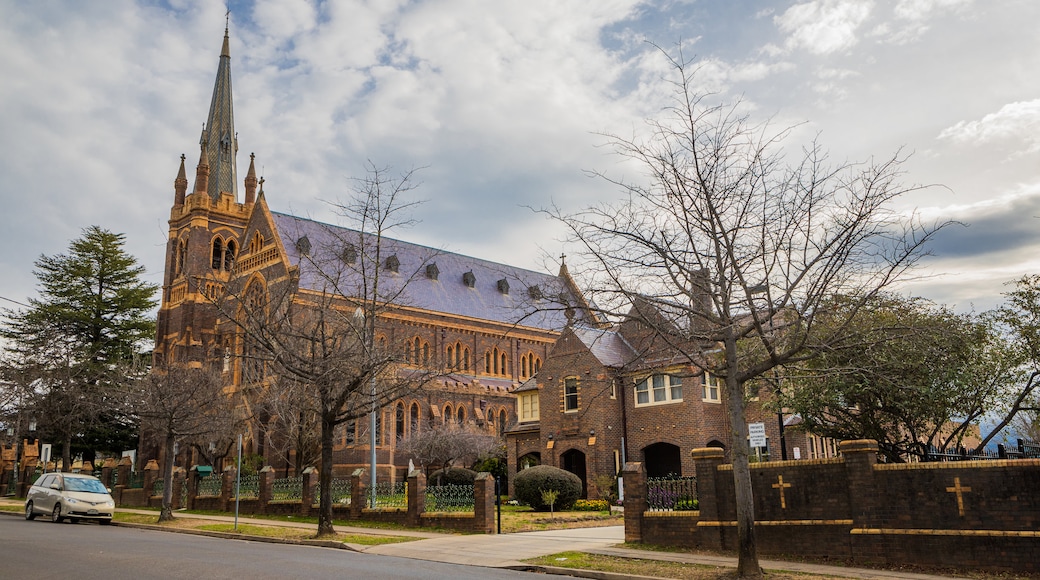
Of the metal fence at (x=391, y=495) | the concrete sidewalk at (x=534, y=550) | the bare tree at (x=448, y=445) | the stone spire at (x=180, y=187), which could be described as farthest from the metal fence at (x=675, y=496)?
the stone spire at (x=180, y=187)

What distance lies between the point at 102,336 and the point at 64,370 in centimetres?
1278

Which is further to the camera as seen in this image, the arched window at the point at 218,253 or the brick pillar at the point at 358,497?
the arched window at the point at 218,253

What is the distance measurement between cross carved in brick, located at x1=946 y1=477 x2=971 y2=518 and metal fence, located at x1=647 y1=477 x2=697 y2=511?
5.29 m

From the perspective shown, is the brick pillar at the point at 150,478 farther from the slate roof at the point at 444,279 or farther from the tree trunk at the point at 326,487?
the tree trunk at the point at 326,487

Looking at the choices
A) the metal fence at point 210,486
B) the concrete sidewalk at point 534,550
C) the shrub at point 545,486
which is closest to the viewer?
the concrete sidewalk at point 534,550

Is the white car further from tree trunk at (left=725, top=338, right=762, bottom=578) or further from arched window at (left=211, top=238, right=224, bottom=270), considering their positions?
arched window at (left=211, top=238, right=224, bottom=270)

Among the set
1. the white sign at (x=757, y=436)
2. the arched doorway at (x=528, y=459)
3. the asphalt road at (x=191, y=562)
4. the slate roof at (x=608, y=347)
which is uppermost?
the slate roof at (x=608, y=347)

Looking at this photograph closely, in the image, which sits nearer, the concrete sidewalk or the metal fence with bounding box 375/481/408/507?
the concrete sidewalk

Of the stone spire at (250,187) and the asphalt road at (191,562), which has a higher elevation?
the stone spire at (250,187)

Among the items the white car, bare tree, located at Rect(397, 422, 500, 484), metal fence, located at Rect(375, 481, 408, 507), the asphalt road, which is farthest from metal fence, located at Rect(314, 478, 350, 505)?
bare tree, located at Rect(397, 422, 500, 484)

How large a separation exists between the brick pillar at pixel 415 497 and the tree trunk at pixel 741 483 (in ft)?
36.1

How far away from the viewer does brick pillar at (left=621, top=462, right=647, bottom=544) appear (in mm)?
16594

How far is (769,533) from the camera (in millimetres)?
14836

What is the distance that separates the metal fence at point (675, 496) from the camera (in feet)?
55.3
